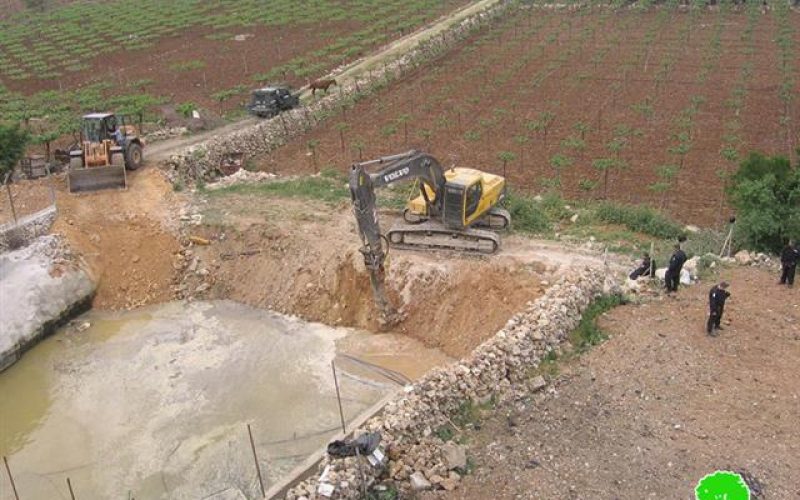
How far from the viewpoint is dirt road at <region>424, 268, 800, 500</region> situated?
11.1m

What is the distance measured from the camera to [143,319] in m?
18.8

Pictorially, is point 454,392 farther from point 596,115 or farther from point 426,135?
point 596,115

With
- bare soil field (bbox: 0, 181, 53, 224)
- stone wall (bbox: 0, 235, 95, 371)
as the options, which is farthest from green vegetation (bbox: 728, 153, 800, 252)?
bare soil field (bbox: 0, 181, 53, 224)

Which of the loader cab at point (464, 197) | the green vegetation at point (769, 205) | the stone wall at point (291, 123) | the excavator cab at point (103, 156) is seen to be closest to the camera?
the green vegetation at point (769, 205)

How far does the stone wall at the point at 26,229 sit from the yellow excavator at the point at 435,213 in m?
9.47

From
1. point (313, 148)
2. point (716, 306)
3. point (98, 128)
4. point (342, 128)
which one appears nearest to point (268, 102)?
point (342, 128)

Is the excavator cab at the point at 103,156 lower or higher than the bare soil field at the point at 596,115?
higher

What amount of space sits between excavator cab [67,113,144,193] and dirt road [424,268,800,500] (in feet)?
51.2

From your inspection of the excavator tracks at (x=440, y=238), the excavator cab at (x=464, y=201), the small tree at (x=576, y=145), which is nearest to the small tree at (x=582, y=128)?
the small tree at (x=576, y=145)

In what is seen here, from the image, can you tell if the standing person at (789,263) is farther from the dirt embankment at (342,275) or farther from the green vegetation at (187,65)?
the green vegetation at (187,65)

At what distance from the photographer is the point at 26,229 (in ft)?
65.8

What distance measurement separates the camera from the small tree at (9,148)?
22.8 metres

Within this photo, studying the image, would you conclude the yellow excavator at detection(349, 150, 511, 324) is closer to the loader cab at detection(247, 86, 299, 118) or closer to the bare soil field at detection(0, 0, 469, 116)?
the loader cab at detection(247, 86, 299, 118)

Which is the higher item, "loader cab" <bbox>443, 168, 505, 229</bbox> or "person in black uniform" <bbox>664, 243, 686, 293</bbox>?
"loader cab" <bbox>443, 168, 505, 229</bbox>
